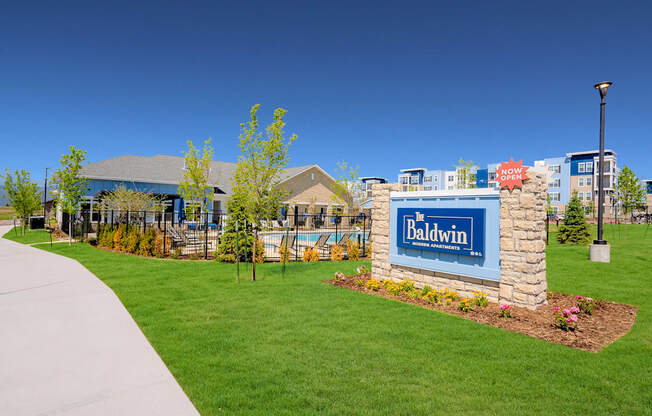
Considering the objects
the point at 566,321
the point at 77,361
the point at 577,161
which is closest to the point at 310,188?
the point at 566,321

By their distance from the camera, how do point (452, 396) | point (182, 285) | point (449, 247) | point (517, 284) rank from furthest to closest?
1. point (182, 285)
2. point (449, 247)
3. point (517, 284)
4. point (452, 396)

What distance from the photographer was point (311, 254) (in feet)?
48.6

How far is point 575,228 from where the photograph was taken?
65.3 feet

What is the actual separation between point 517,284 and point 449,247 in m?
1.56

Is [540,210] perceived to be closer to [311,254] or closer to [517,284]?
[517,284]

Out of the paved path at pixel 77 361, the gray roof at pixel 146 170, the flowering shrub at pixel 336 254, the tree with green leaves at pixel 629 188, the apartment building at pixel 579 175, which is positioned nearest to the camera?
the paved path at pixel 77 361

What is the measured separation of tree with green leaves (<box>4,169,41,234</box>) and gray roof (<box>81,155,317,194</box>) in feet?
19.2

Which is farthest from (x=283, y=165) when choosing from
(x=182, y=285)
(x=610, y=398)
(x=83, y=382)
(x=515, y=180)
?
(x=610, y=398)

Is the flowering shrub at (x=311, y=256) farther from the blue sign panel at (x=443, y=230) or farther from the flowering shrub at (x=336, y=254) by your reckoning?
the blue sign panel at (x=443, y=230)

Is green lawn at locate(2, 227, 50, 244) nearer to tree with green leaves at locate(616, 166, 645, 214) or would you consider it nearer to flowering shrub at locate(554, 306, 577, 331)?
flowering shrub at locate(554, 306, 577, 331)

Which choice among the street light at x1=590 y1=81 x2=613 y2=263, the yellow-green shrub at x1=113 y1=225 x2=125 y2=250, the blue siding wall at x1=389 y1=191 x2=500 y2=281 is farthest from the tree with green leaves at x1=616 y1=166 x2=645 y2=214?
the yellow-green shrub at x1=113 y1=225 x2=125 y2=250

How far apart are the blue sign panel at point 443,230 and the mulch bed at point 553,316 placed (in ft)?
4.11

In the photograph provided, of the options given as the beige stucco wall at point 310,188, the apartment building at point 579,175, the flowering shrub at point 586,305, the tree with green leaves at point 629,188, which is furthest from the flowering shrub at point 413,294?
the apartment building at point 579,175

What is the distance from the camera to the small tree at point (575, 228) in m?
19.8
